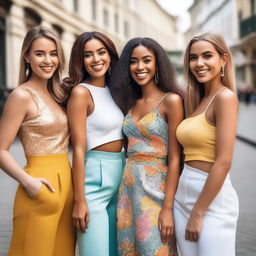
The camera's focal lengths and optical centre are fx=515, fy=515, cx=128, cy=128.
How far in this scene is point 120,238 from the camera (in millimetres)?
3416

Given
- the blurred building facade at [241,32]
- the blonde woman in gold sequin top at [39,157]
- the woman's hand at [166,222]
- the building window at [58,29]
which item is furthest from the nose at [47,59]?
the blurred building facade at [241,32]

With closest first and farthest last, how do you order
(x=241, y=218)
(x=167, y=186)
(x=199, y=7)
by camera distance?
(x=167, y=186) → (x=241, y=218) → (x=199, y=7)

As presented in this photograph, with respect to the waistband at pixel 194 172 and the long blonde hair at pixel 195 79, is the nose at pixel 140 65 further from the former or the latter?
the waistband at pixel 194 172

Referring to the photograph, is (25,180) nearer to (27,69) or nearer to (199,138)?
(27,69)

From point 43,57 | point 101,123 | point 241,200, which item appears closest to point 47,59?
point 43,57

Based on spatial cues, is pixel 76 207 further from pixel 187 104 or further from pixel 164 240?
pixel 187 104

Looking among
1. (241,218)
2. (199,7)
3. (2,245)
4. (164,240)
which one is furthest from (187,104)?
(199,7)

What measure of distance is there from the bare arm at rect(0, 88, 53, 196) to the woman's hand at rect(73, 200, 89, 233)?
0.73 feet

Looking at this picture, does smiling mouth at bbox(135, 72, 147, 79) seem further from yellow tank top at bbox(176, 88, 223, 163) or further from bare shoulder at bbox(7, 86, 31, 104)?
bare shoulder at bbox(7, 86, 31, 104)

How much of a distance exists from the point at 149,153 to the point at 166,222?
1.50 feet

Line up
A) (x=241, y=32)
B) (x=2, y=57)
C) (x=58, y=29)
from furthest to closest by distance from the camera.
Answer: (x=241, y=32)
(x=58, y=29)
(x=2, y=57)

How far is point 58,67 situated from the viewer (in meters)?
3.49

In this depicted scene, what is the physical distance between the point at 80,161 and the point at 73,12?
2634cm

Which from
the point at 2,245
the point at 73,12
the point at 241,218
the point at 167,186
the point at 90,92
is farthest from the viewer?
the point at 73,12
